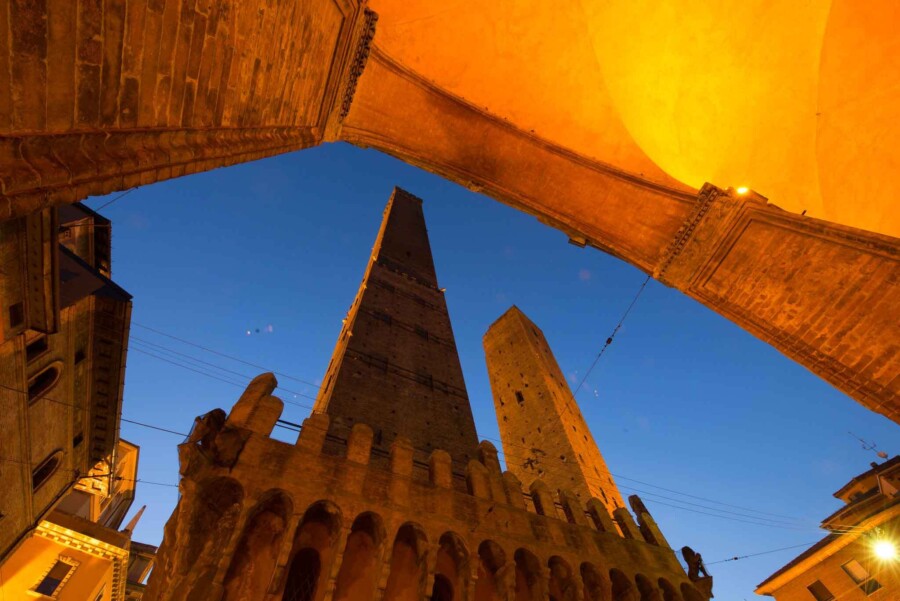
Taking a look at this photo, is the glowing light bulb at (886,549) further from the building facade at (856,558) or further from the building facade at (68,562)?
the building facade at (68,562)

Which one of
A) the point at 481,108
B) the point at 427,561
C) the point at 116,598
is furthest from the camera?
the point at 116,598

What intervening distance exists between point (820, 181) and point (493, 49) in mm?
6109

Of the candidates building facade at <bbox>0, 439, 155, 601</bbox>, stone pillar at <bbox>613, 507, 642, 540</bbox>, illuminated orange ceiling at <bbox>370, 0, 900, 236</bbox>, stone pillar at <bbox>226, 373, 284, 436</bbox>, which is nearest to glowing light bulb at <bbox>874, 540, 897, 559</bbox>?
stone pillar at <bbox>613, 507, 642, 540</bbox>

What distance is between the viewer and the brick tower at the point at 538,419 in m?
14.5

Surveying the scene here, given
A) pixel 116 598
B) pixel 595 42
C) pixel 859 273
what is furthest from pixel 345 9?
pixel 116 598

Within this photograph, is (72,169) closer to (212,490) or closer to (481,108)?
(212,490)

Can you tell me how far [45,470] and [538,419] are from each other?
16.0 m

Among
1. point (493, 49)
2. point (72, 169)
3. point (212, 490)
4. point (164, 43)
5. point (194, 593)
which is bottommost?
point (194, 593)

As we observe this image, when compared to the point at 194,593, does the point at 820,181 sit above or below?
above

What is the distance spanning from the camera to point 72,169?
7.89 feet

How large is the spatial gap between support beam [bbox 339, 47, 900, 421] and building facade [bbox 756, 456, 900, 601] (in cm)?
1460

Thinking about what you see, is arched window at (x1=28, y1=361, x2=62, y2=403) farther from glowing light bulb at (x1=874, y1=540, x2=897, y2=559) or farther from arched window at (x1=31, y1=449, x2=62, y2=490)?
glowing light bulb at (x1=874, y1=540, x2=897, y2=559)

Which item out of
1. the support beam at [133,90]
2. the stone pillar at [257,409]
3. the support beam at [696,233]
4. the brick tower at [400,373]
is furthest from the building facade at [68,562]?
the support beam at [696,233]

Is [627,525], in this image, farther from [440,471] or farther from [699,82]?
[699,82]
